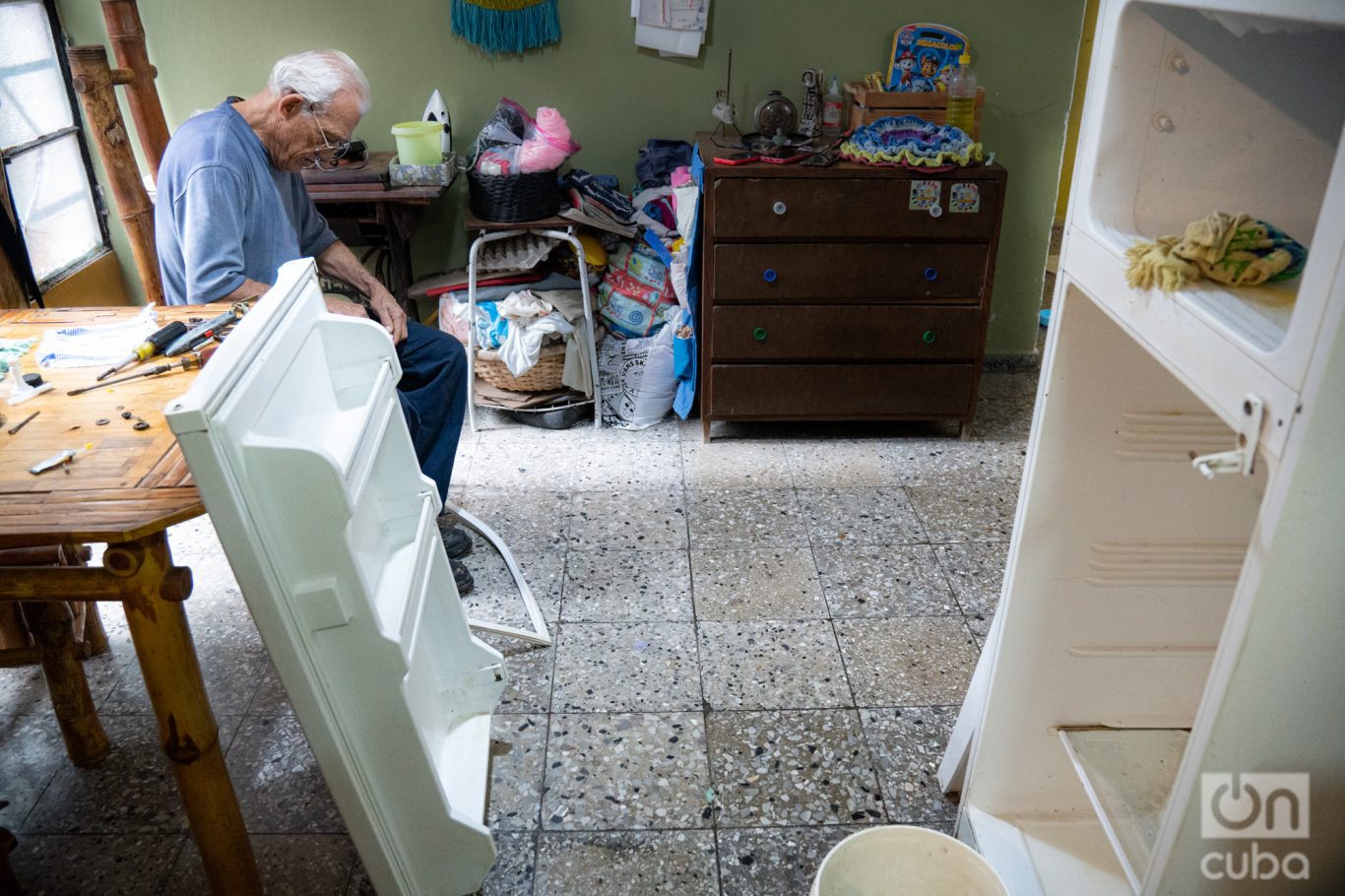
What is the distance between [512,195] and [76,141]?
5.31 feet

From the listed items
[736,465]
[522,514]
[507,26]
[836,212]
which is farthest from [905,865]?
[507,26]

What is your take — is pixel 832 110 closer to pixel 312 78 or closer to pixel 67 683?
pixel 312 78

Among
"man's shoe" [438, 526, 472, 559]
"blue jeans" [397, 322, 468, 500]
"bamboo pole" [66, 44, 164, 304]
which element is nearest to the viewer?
"bamboo pole" [66, 44, 164, 304]

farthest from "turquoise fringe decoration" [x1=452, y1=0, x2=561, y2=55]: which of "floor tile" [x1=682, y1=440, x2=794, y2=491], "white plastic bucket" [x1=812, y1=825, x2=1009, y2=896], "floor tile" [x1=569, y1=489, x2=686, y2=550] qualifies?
"white plastic bucket" [x1=812, y1=825, x2=1009, y2=896]

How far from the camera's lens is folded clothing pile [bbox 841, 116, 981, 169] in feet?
9.87

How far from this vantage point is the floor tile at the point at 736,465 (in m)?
3.19

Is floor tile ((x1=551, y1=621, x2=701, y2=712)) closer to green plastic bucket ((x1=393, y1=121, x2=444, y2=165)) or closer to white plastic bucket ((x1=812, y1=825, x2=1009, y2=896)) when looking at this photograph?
white plastic bucket ((x1=812, y1=825, x2=1009, y2=896))

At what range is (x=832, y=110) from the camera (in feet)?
11.3

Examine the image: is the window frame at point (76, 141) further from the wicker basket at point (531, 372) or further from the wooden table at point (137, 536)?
the wooden table at point (137, 536)

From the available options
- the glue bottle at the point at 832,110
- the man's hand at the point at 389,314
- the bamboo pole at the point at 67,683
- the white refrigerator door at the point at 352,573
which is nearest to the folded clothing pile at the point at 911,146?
the glue bottle at the point at 832,110

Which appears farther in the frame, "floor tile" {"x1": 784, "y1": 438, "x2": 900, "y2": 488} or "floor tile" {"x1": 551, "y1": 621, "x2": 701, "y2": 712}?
"floor tile" {"x1": 784, "y1": 438, "x2": 900, "y2": 488}

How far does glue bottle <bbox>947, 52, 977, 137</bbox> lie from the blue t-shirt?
221 cm

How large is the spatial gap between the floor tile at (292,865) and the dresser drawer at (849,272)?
6.63ft

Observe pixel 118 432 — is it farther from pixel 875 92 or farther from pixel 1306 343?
pixel 875 92
